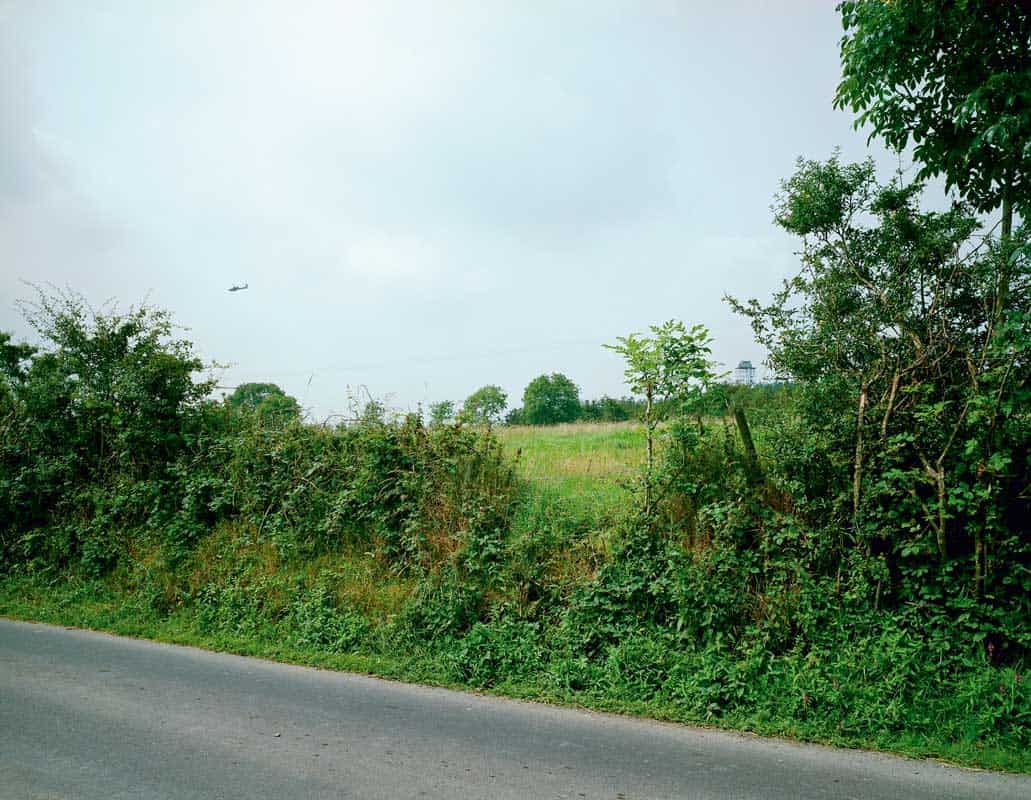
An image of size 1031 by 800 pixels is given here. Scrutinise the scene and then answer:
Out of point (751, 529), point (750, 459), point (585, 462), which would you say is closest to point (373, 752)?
point (751, 529)

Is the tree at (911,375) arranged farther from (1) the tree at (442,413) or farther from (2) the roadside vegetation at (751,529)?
(1) the tree at (442,413)

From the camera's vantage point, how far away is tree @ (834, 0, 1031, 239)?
19.9ft

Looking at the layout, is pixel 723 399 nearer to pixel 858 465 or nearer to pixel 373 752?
pixel 858 465

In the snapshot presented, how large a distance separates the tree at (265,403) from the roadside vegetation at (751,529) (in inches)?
30.5

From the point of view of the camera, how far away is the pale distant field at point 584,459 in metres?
9.17

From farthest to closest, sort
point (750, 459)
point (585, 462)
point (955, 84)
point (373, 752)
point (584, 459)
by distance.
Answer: point (584, 459), point (585, 462), point (750, 459), point (955, 84), point (373, 752)

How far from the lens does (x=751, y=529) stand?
732 cm

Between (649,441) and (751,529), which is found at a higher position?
(649,441)

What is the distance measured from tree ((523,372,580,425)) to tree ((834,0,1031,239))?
37.0 m

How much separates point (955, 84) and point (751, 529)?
16.0ft

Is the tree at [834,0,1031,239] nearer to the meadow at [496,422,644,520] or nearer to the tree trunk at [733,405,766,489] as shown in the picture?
the tree trunk at [733,405,766,489]

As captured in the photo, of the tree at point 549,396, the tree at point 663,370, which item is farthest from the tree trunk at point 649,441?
the tree at point 549,396

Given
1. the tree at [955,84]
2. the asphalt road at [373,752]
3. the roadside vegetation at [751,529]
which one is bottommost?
Answer: the asphalt road at [373,752]

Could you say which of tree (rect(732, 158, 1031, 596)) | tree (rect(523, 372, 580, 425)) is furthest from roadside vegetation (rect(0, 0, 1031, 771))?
tree (rect(523, 372, 580, 425))
